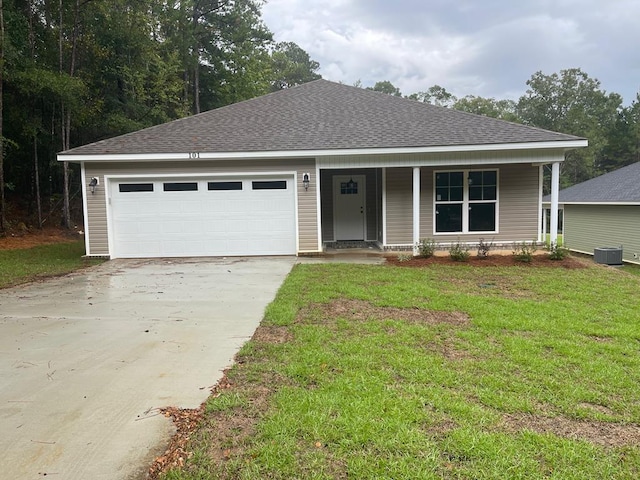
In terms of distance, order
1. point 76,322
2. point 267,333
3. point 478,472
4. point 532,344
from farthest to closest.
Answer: point 76,322
point 267,333
point 532,344
point 478,472

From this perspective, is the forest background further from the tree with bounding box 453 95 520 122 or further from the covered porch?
the tree with bounding box 453 95 520 122

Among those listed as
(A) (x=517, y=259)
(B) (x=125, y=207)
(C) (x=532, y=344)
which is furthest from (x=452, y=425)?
(B) (x=125, y=207)

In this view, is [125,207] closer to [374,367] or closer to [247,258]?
[247,258]

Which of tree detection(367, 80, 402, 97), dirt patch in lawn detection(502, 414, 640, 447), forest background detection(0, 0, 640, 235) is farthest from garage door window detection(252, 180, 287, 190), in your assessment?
tree detection(367, 80, 402, 97)

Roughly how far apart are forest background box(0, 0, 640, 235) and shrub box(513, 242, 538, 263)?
46.5 ft

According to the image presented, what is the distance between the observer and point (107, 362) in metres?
3.69

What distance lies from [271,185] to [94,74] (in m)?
13.1

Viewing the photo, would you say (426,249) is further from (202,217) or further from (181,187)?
(181,187)

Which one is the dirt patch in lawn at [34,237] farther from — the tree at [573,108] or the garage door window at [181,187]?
the tree at [573,108]

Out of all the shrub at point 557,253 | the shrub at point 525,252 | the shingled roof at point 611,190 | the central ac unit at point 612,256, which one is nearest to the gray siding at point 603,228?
the shingled roof at point 611,190

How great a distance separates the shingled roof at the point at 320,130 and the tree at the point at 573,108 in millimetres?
35116

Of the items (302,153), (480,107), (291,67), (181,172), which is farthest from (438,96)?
(181,172)

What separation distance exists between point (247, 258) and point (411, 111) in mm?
6609

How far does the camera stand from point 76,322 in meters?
4.96
